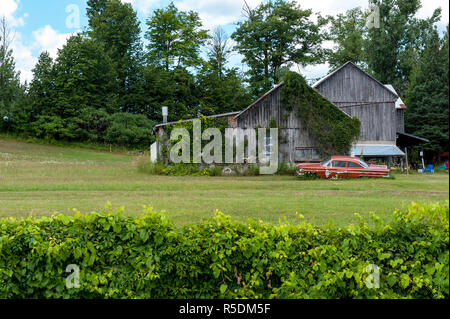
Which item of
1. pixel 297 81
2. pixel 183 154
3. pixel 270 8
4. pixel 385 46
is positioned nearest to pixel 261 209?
pixel 183 154

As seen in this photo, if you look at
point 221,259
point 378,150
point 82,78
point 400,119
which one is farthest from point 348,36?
point 221,259

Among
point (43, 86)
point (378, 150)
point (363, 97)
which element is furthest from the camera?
point (43, 86)

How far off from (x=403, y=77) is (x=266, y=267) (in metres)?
34.7

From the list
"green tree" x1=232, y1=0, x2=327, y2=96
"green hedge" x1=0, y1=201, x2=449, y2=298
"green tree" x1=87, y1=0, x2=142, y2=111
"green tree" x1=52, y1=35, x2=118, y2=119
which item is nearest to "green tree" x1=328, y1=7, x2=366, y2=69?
"green tree" x1=232, y1=0, x2=327, y2=96

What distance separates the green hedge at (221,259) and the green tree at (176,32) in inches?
975

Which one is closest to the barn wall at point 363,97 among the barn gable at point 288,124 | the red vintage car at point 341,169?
the barn gable at point 288,124

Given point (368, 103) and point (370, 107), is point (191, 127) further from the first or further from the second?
point (370, 107)

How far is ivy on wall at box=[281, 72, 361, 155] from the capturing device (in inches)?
912

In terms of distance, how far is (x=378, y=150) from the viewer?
26906mm

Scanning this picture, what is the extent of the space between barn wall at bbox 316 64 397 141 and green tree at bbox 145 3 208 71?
30.5 ft

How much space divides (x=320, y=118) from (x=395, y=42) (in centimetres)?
1461

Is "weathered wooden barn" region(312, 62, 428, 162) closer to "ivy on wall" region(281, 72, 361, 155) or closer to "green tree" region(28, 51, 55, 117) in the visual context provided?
"ivy on wall" region(281, 72, 361, 155)

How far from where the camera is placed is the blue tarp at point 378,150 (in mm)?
25844
